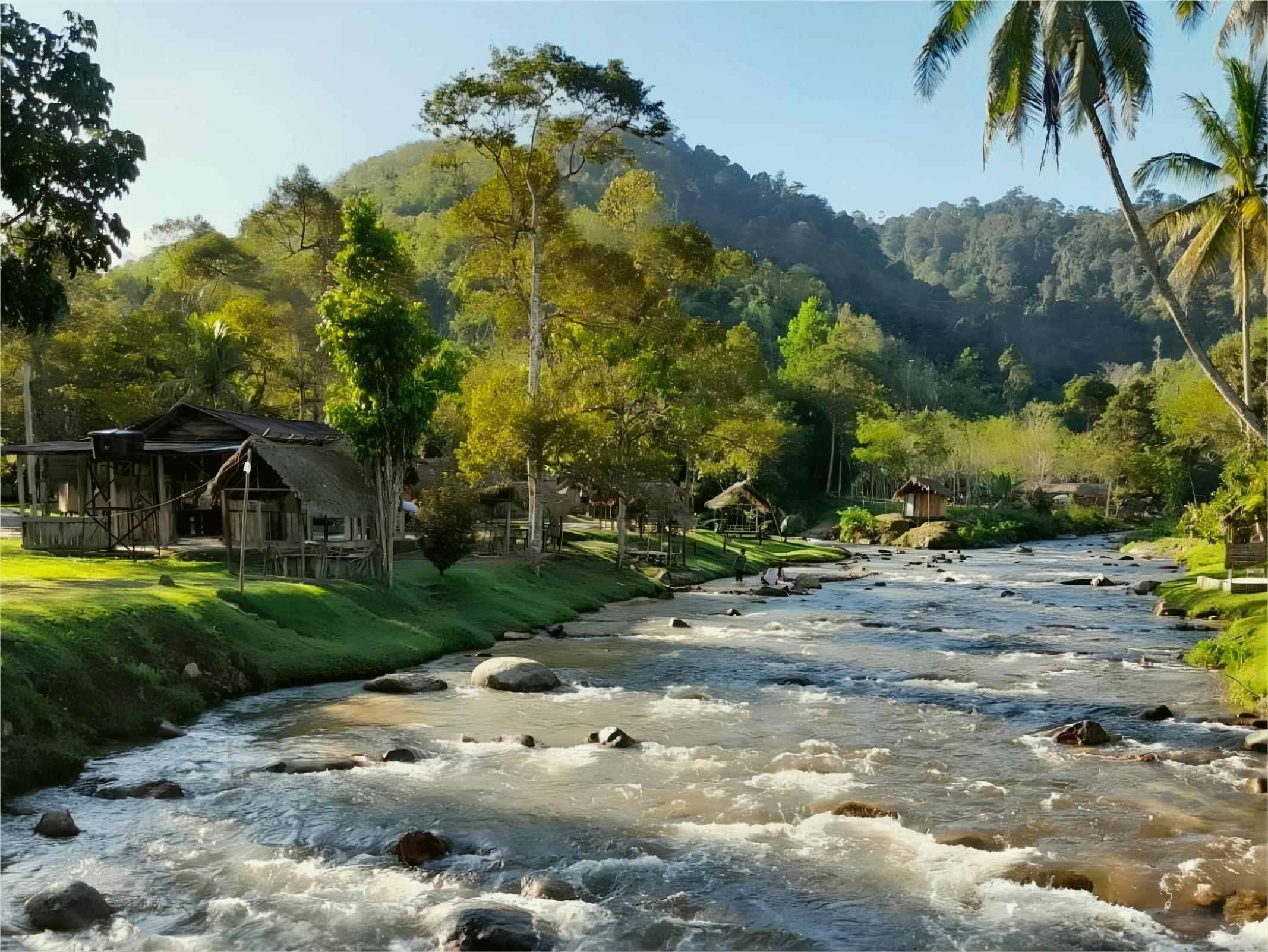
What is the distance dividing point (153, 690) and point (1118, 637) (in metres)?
22.2

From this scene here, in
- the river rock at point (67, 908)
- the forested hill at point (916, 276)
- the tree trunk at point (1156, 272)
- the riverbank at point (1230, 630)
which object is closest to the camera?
the river rock at point (67, 908)

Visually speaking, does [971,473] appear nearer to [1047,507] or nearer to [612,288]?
[1047,507]

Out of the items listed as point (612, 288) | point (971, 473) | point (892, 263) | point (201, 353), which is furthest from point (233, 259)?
point (892, 263)

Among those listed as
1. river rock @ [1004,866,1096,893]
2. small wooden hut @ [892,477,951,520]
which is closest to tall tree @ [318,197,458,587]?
river rock @ [1004,866,1096,893]

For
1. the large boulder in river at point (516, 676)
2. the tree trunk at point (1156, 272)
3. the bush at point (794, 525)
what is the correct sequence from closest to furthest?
the large boulder in river at point (516, 676)
the tree trunk at point (1156, 272)
the bush at point (794, 525)

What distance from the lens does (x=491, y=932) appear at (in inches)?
331

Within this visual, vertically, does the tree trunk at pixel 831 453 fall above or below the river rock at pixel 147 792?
above

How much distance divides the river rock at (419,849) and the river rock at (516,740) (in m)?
4.16

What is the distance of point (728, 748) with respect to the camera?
14.8m

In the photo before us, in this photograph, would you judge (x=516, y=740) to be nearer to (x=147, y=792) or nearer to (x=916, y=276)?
(x=147, y=792)

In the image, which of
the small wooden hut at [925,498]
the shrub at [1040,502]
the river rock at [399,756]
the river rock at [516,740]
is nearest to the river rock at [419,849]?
the river rock at [399,756]

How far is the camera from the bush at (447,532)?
1039 inches

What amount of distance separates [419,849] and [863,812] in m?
5.09

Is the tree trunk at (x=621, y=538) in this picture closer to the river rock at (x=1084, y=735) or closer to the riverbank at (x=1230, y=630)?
the riverbank at (x=1230, y=630)
